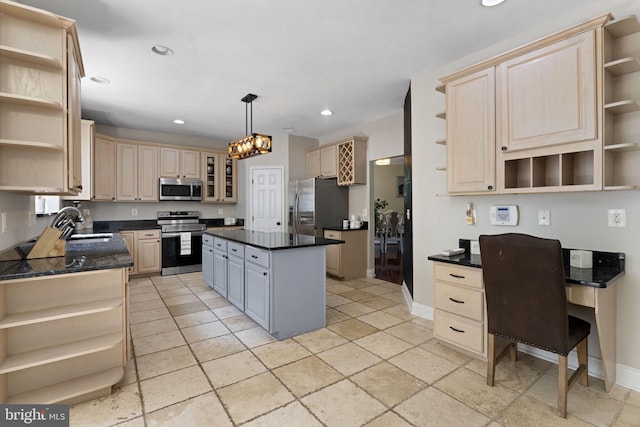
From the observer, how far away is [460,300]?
243 cm

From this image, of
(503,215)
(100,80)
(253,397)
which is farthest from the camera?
(100,80)

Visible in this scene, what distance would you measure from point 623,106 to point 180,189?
5.85 metres

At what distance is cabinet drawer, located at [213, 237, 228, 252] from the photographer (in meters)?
3.73

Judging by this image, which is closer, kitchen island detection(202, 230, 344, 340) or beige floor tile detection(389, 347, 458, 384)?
beige floor tile detection(389, 347, 458, 384)

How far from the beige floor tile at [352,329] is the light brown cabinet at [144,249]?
12.0 ft

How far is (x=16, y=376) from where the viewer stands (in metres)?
1.77

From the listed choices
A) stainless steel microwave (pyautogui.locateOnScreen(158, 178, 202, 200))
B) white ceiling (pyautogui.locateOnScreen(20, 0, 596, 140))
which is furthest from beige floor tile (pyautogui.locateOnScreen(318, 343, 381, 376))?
stainless steel microwave (pyautogui.locateOnScreen(158, 178, 202, 200))

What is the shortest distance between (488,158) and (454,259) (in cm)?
87

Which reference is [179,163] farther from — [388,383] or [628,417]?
[628,417]

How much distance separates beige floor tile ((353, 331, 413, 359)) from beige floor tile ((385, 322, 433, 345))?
8 cm

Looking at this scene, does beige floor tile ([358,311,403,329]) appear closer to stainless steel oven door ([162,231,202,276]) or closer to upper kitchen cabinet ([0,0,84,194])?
upper kitchen cabinet ([0,0,84,194])

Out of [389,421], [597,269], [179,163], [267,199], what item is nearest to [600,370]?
[597,269]

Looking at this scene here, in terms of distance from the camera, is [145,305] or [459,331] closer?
[459,331]

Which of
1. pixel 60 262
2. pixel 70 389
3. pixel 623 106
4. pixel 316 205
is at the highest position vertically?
pixel 623 106
